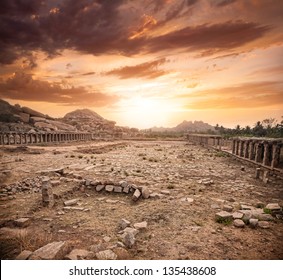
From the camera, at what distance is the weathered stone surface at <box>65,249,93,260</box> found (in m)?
4.43

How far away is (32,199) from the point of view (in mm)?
8406

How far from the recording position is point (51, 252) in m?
4.42

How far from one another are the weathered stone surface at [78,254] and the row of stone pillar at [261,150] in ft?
40.6

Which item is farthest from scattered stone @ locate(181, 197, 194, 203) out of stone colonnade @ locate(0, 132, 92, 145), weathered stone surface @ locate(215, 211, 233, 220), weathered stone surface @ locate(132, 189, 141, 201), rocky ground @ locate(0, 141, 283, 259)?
stone colonnade @ locate(0, 132, 92, 145)

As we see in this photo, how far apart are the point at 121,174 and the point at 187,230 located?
22.5ft

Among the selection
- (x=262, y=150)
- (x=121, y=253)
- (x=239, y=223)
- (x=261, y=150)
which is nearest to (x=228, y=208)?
(x=239, y=223)

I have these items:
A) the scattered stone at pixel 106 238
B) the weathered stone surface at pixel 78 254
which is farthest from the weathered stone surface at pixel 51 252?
the scattered stone at pixel 106 238

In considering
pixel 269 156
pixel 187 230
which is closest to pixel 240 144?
pixel 269 156

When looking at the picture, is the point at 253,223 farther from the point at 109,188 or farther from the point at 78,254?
the point at 109,188

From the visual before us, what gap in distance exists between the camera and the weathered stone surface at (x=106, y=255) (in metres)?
4.58

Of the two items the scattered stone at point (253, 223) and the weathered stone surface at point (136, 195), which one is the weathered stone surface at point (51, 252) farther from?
the scattered stone at point (253, 223)

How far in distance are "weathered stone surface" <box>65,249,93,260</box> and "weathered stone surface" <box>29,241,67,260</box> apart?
0.16m

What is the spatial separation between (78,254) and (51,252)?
538mm

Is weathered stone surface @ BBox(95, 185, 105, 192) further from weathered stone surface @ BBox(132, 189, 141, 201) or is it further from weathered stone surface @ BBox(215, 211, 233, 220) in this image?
weathered stone surface @ BBox(215, 211, 233, 220)
